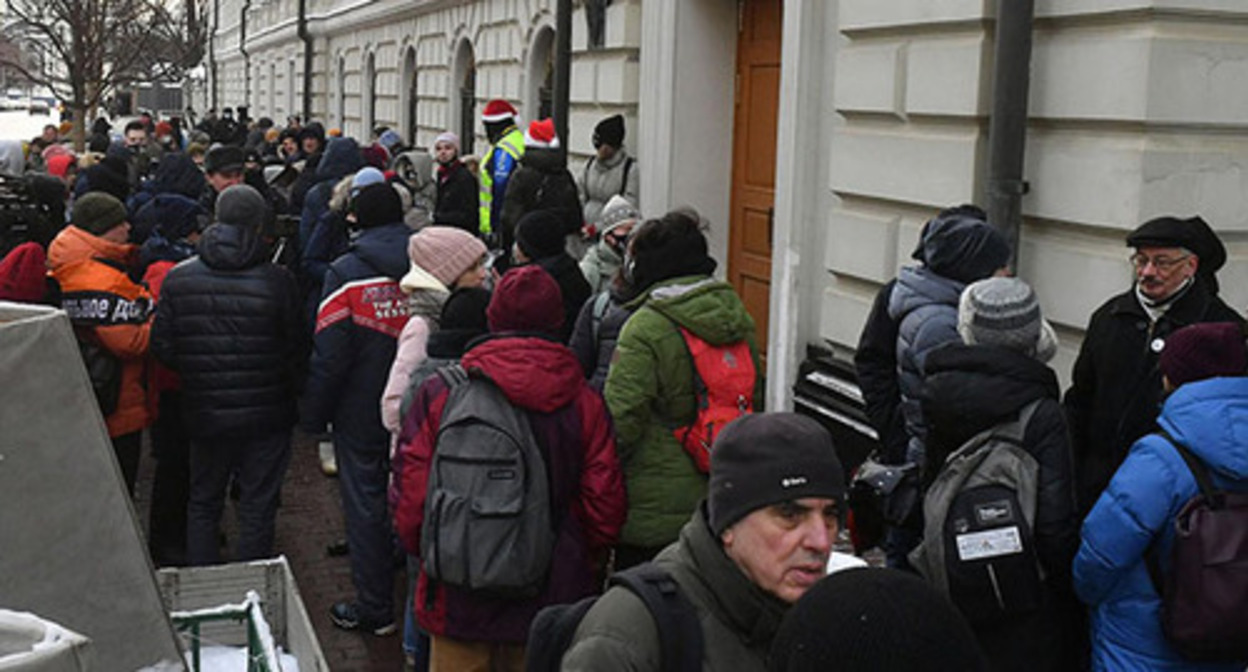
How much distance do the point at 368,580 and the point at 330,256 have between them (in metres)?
2.99

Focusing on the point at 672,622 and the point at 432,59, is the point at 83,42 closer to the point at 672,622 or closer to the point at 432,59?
the point at 432,59

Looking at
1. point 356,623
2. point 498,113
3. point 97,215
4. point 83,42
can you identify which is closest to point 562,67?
point 498,113

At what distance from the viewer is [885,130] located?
765 cm

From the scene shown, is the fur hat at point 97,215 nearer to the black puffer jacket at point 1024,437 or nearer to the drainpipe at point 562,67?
the black puffer jacket at point 1024,437

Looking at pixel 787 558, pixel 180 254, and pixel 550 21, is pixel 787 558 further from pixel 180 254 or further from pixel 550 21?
pixel 550 21

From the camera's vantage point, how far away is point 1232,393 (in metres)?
3.61

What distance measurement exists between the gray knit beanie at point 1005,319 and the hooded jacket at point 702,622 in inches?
67.5

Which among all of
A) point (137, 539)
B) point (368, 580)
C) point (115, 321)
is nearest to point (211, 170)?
point (115, 321)

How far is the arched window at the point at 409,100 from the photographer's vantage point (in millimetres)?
22453

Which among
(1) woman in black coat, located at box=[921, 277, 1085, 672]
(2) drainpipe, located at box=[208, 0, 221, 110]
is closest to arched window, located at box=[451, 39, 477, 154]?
(1) woman in black coat, located at box=[921, 277, 1085, 672]

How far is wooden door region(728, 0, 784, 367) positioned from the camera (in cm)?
981

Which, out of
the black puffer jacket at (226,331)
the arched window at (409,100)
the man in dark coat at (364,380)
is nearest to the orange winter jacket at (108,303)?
the black puffer jacket at (226,331)

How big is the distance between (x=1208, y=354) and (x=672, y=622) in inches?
81.4

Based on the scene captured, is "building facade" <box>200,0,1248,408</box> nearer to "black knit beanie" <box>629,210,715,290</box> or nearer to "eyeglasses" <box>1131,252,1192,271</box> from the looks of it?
"eyeglasses" <box>1131,252,1192,271</box>
